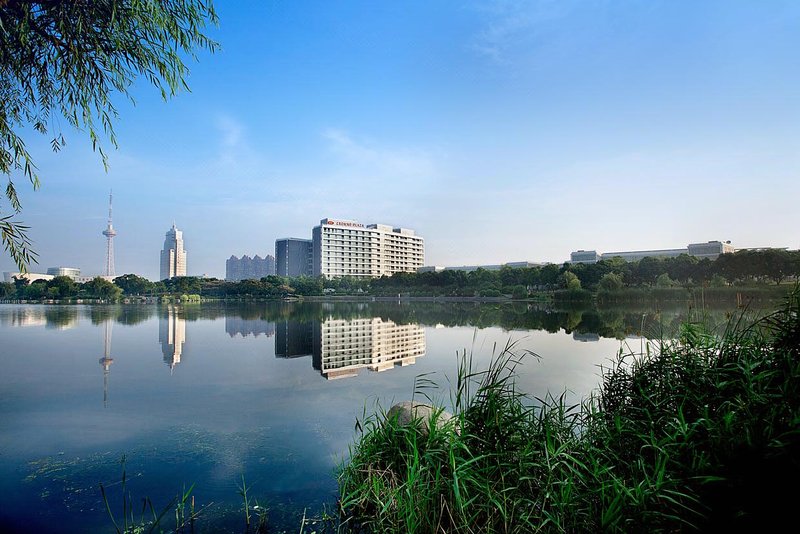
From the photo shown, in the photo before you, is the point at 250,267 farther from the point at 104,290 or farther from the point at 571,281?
the point at 571,281

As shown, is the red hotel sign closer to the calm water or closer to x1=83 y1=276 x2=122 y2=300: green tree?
x1=83 y1=276 x2=122 y2=300: green tree

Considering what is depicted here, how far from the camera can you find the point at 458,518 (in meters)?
3.60

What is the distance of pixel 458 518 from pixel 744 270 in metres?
48.9

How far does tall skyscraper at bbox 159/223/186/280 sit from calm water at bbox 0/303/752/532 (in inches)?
6986

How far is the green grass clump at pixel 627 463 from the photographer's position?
292 centimetres

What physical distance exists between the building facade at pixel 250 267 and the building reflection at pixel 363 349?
17165cm

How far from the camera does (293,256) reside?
5007 inches

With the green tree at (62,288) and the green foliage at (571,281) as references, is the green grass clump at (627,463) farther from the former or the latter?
the green tree at (62,288)

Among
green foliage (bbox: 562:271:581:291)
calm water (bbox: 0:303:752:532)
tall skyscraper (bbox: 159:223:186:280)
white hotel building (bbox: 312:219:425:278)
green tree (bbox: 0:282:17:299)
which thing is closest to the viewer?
calm water (bbox: 0:303:752:532)

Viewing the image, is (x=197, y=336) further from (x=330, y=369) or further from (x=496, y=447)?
(x=496, y=447)

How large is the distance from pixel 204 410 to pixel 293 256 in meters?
123

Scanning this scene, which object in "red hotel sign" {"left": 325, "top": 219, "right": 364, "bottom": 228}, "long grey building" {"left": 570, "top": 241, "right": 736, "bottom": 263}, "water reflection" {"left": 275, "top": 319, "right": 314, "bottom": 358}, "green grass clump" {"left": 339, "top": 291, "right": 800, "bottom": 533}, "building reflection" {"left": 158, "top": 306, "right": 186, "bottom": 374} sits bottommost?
"water reflection" {"left": 275, "top": 319, "right": 314, "bottom": 358}

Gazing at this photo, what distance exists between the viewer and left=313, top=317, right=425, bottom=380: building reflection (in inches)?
495

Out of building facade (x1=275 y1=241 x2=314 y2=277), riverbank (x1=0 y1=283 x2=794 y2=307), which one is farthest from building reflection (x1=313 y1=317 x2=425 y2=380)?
building facade (x1=275 y1=241 x2=314 y2=277)
